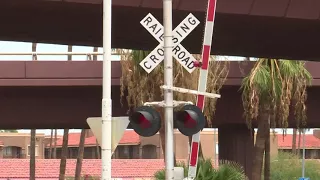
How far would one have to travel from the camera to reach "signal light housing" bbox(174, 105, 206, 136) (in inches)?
396

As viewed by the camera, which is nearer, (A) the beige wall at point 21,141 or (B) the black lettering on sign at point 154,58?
(B) the black lettering on sign at point 154,58

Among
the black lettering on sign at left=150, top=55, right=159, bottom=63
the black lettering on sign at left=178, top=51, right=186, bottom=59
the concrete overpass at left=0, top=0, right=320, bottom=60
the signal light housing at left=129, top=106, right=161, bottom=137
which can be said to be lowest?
the signal light housing at left=129, top=106, right=161, bottom=137

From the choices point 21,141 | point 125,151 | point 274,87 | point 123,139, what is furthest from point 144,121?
point 21,141

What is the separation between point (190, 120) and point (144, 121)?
64 cm

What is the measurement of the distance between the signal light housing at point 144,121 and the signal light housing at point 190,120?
36 cm

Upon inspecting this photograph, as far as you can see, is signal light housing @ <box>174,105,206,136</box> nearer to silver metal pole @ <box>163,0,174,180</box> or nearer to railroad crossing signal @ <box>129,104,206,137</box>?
railroad crossing signal @ <box>129,104,206,137</box>

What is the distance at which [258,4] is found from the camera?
1362cm

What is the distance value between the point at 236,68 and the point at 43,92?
749 centimetres

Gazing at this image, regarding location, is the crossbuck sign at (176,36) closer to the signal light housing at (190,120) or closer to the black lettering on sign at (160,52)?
the black lettering on sign at (160,52)

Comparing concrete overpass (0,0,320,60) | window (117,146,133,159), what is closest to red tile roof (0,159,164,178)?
window (117,146,133,159)

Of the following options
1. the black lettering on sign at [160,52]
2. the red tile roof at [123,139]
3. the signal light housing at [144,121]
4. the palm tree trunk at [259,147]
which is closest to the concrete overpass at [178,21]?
the black lettering on sign at [160,52]

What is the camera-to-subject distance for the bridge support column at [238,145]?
2942 cm

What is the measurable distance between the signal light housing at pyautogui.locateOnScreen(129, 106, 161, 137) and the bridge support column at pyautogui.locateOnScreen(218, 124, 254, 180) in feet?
63.5

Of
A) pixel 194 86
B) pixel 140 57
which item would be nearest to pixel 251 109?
pixel 194 86
